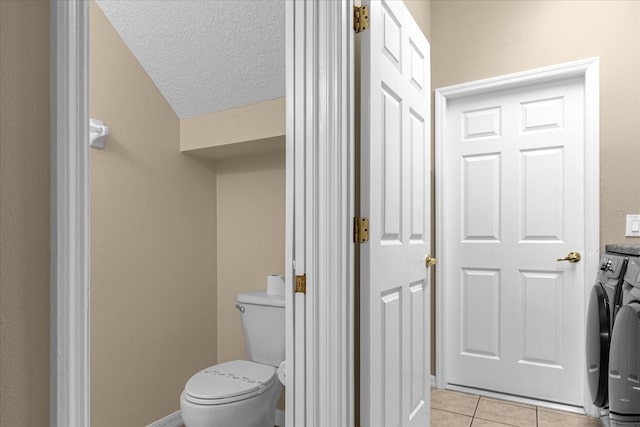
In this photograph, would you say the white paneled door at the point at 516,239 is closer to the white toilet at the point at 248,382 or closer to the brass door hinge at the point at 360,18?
the white toilet at the point at 248,382

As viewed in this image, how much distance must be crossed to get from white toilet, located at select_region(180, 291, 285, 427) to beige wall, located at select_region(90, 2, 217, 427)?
39cm

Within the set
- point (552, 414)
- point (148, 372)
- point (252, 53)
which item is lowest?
point (552, 414)

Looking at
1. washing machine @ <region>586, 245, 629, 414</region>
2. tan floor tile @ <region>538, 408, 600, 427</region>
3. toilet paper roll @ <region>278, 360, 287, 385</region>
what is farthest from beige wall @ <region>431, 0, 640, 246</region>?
toilet paper roll @ <region>278, 360, 287, 385</region>

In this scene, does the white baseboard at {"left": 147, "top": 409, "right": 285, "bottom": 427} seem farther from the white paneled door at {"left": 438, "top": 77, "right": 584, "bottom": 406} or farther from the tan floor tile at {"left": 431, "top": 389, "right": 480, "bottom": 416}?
the white paneled door at {"left": 438, "top": 77, "right": 584, "bottom": 406}

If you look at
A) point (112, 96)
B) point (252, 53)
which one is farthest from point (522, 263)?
point (112, 96)

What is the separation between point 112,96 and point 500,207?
2258mm

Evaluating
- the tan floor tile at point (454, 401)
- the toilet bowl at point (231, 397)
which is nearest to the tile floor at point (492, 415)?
the tan floor tile at point (454, 401)

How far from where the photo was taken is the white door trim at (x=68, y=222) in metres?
0.49

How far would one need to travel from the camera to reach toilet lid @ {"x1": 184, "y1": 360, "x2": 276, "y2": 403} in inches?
69.2

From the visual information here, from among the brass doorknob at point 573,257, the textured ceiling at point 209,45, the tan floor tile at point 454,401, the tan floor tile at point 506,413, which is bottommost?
the tan floor tile at point 454,401

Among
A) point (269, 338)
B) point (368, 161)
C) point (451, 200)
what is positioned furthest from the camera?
point (451, 200)

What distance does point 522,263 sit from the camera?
2453 millimetres

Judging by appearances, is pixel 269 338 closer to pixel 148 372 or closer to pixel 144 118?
pixel 148 372

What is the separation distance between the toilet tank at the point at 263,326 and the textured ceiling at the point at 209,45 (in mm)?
1071
